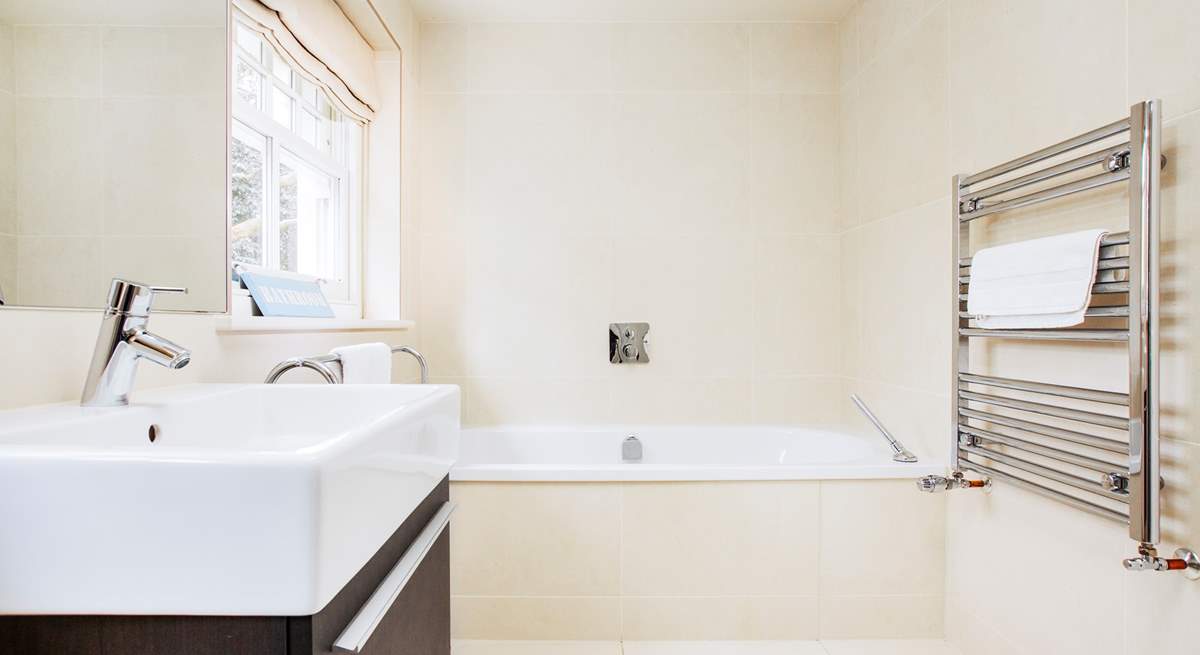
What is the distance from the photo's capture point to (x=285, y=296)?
183 cm

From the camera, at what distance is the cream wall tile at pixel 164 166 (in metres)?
0.98

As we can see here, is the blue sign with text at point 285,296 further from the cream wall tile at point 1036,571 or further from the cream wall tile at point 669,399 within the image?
the cream wall tile at point 1036,571

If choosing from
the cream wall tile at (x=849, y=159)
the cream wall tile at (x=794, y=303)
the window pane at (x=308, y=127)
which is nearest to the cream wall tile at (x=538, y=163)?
the window pane at (x=308, y=127)

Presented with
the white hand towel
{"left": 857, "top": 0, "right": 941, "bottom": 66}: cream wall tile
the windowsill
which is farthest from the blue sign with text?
{"left": 857, "top": 0, "right": 941, "bottom": 66}: cream wall tile

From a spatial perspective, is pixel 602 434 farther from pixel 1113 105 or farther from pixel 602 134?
pixel 1113 105

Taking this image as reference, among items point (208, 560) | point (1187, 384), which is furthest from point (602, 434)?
point (208, 560)

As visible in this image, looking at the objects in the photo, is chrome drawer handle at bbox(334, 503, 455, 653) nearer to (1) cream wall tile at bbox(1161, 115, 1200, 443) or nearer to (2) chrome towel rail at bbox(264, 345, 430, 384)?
(2) chrome towel rail at bbox(264, 345, 430, 384)

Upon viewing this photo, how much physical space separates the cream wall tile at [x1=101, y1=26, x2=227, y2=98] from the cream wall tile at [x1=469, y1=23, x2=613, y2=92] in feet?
5.02

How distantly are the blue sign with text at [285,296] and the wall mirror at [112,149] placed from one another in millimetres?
436

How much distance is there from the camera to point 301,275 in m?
2.06

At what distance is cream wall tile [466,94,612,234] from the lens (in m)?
2.70

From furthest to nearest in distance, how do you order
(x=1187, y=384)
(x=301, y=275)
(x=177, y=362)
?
(x=301, y=275) < (x=1187, y=384) < (x=177, y=362)

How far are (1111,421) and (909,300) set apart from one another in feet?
3.08

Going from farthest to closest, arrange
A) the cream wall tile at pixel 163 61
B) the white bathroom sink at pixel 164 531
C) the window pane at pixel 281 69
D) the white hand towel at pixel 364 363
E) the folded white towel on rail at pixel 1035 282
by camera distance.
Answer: the window pane at pixel 281 69 → the white hand towel at pixel 364 363 → the folded white towel on rail at pixel 1035 282 → the cream wall tile at pixel 163 61 → the white bathroom sink at pixel 164 531
